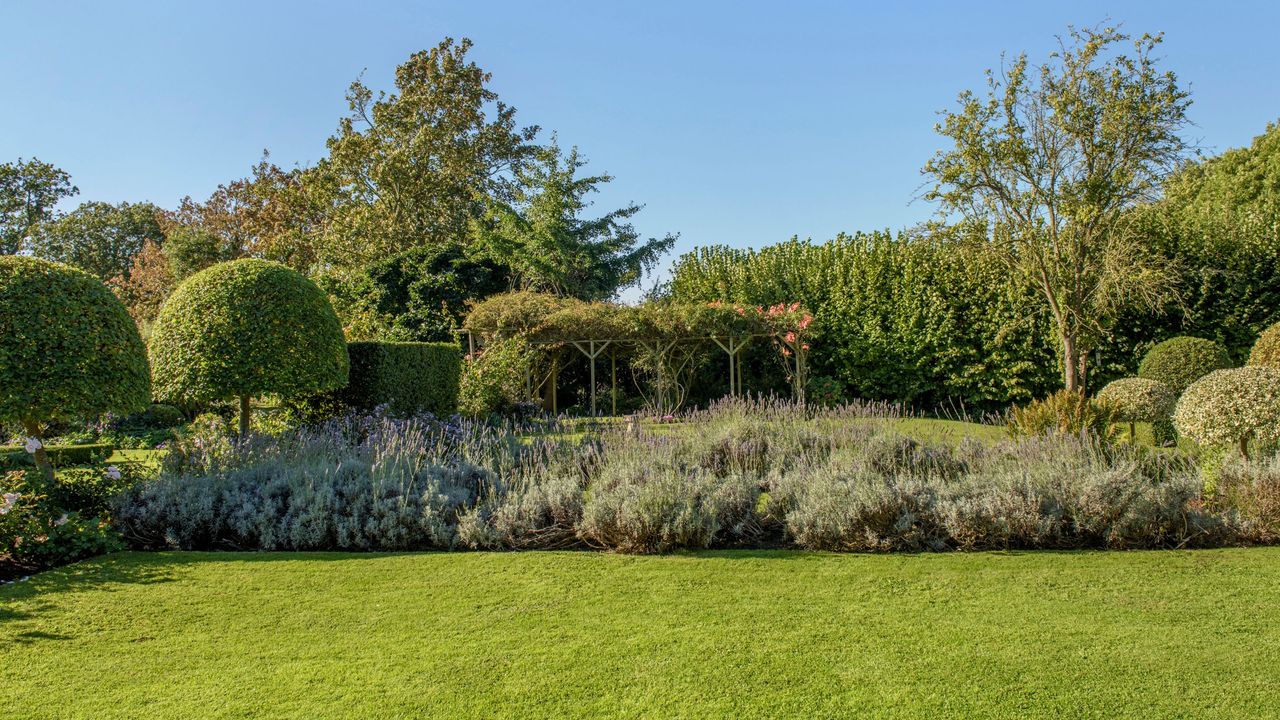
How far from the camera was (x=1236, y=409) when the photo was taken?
21.5 ft

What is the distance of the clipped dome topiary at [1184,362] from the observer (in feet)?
→ 35.1

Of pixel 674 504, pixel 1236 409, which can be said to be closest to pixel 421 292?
pixel 674 504

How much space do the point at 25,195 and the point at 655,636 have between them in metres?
32.2

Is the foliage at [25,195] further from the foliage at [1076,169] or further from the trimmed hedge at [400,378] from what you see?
the foliage at [1076,169]

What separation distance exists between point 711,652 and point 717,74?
8.39 m

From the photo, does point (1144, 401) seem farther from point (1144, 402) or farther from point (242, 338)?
point (242, 338)

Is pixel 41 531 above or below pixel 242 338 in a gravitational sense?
below

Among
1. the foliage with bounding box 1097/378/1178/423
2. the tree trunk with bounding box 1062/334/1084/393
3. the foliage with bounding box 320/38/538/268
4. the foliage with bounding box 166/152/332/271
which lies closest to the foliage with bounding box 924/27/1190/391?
the tree trunk with bounding box 1062/334/1084/393

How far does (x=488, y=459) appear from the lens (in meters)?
6.41

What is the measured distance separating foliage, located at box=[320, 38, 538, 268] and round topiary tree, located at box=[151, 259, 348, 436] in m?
11.7

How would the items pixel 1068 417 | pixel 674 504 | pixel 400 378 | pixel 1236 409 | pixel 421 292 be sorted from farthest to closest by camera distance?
pixel 421 292
pixel 400 378
pixel 1068 417
pixel 1236 409
pixel 674 504

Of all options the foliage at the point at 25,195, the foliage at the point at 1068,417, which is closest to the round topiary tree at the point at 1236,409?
the foliage at the point at 1068,417

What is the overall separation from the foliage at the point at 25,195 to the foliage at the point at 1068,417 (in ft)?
102

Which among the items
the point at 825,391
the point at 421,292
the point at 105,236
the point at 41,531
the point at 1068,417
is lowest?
the point at 41,531
